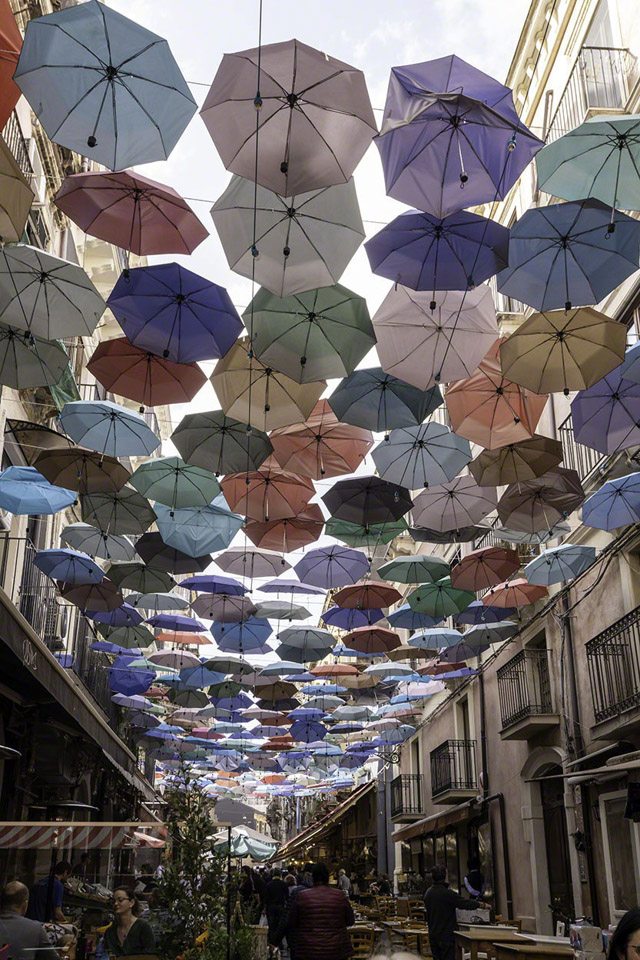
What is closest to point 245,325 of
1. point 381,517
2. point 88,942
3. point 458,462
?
point 458,462

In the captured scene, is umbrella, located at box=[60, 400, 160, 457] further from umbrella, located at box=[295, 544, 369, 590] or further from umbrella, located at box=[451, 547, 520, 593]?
umbrella, located at box=[451, 547, 520, 593]

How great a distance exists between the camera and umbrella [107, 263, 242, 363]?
9.21 metres

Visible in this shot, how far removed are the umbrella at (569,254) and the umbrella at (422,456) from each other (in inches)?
140

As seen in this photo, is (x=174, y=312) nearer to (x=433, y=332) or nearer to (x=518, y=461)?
(x=433, y=332)

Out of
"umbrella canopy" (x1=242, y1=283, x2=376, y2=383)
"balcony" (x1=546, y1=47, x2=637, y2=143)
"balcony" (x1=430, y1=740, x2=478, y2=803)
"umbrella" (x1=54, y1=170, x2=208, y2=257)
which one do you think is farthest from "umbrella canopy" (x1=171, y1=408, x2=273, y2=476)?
"balcony" (x1=430, y1=740, x2=478, y2=803)

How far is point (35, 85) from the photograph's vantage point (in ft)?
22.6

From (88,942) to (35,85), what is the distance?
1104cm

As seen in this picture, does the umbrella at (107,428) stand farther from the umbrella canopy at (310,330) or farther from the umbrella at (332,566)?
the umbrella at (332,566)

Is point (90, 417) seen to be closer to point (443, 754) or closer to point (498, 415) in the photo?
point (498, 415)

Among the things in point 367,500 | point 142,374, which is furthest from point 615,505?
point 142,374

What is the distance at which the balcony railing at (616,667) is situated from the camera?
43.6 ft

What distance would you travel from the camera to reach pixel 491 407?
436 inches

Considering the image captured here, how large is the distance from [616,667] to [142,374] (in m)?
8.29

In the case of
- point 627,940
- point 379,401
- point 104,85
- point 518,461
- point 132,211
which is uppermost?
point 104,85
